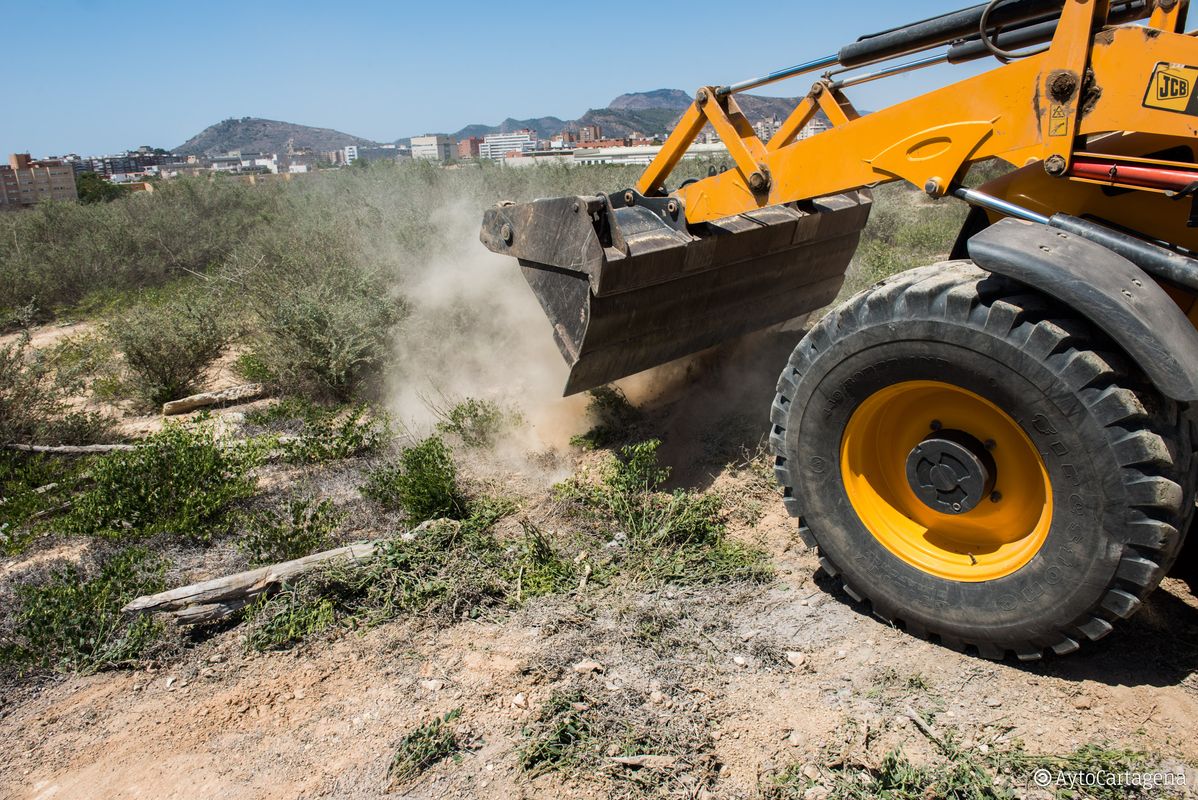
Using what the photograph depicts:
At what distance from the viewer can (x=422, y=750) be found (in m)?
2.73

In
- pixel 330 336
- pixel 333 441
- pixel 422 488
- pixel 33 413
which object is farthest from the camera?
pixel 330 336

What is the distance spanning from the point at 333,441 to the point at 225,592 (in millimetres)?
2049

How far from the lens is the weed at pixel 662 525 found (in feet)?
12.5

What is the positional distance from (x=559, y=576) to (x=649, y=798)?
145 centimetres

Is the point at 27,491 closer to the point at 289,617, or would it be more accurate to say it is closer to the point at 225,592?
the point at 225,592

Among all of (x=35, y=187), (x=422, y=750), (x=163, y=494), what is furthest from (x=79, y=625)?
(x=35, y=187)

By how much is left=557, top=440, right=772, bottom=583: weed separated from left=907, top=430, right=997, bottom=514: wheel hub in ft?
2.85

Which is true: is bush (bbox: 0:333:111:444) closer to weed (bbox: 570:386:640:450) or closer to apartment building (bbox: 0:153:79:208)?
weed (bbox: 570:386:640:450)

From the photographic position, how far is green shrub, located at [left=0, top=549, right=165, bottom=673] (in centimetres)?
342

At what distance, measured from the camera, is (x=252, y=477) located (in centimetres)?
507

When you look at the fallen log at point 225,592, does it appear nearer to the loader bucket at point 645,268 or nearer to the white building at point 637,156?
the loader bucket at point 645,268

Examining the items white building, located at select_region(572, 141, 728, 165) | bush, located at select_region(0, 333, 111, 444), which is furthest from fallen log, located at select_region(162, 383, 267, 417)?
white building, located at select_region(572, 141, 728, 165)

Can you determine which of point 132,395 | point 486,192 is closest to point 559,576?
point 132,395

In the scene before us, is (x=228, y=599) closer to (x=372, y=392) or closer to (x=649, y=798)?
(x=649, y=798)
